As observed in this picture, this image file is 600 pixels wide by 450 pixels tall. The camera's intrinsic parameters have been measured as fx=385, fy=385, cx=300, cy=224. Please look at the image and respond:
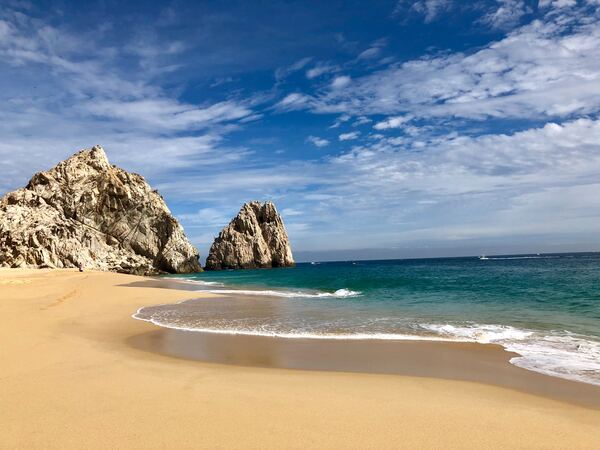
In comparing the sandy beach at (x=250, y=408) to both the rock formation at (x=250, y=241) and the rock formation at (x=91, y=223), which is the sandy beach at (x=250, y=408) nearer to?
the rock formation at (x=91, y=223)

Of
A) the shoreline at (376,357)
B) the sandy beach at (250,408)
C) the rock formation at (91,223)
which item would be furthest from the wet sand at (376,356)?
the rock formation at (91,223)

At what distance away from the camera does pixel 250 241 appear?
4050 inches

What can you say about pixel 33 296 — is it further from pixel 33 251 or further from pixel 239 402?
pixel 33 251

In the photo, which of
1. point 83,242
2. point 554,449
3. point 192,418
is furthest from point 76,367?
point 83,242

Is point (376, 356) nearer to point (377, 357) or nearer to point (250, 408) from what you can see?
point (377, 357)

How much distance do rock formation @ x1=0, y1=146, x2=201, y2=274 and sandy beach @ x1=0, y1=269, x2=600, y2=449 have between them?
56383mm

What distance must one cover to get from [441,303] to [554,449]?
18.0 metres

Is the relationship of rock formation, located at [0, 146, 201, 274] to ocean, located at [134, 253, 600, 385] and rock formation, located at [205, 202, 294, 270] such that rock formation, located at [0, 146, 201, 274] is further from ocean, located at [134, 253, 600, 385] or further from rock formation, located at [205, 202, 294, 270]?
ocean, located at [134, 253, 600, 385]

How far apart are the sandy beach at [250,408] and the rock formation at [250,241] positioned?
93.8 metres

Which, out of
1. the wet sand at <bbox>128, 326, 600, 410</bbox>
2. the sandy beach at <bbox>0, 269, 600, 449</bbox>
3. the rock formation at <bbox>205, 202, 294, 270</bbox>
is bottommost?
the wet sand at <bbox>128, 326, 600, 410</bbox>

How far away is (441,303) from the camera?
21.5 m

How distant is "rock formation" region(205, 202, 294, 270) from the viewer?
334ft

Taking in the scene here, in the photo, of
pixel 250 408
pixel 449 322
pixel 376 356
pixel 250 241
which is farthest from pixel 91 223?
pixel 250 408

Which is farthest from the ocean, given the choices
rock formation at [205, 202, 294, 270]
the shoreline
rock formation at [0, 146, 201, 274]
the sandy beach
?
rock formation at [205, 202, 294, 270]
